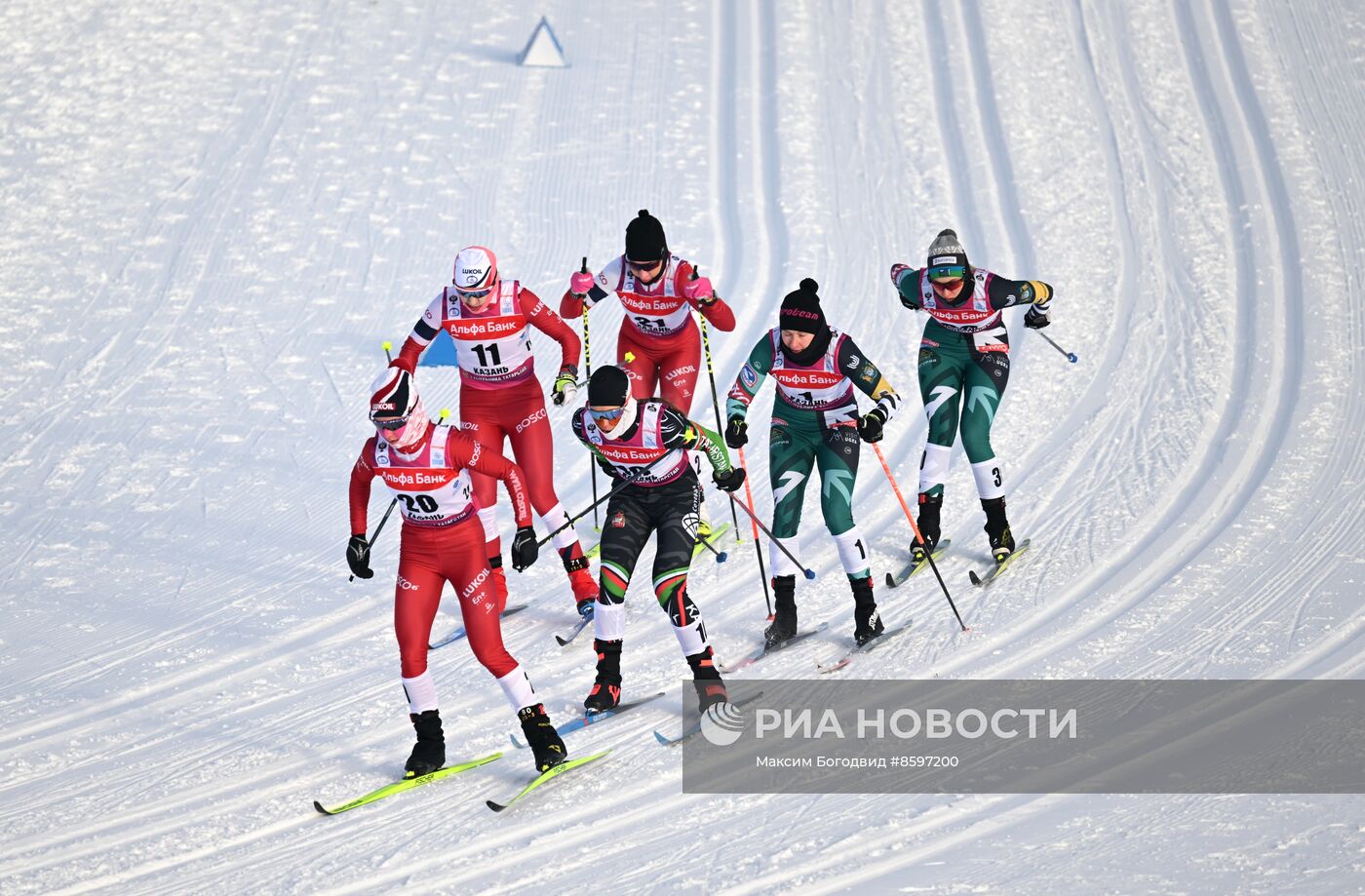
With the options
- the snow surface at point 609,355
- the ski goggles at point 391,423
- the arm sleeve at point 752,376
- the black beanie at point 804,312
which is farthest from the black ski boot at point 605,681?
the black beanie at point 804,312

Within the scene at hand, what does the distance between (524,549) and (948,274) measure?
3.42 meters

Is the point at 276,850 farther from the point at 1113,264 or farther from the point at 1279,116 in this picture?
the point at 1279,116

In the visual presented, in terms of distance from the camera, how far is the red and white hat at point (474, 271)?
8164 mm

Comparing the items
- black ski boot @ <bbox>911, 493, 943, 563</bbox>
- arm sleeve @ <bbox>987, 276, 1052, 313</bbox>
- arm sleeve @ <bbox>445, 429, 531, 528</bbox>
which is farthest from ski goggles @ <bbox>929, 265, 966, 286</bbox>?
arm sleeve @ <bbox>445, 429, 531, 528</bbox>

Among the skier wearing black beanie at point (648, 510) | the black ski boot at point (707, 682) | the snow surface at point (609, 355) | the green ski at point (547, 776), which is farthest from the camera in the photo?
the black ski boot at point (707, 682)

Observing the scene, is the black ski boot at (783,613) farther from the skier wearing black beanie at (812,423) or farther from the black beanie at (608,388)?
the black beanie at (608,388)

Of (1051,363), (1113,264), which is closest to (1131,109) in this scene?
(1113,264)

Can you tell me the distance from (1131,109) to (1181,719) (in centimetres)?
1010

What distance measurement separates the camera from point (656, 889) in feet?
19.5

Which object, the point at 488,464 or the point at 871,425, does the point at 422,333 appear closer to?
the point at 488,464

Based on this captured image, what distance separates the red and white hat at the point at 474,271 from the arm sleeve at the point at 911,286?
2.60 metres

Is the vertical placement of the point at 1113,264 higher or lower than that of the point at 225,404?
higher

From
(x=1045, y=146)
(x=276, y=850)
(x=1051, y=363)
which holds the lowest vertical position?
(x=276, y=850)

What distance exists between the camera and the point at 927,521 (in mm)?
9094
